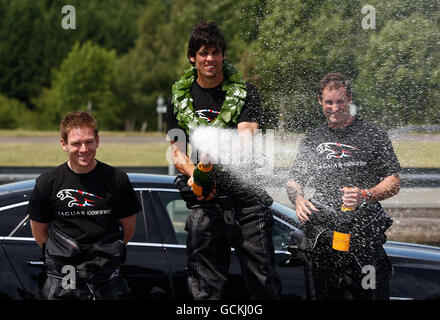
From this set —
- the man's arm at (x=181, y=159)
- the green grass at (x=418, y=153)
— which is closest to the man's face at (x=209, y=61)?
the man's arm at (x=181, y=159)

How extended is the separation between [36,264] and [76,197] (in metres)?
0.83

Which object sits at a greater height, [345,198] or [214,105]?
[214,105]

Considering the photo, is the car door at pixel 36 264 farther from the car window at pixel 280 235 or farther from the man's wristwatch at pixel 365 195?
the man's wristwatch at pixel 365 195

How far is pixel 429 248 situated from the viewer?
170 inches

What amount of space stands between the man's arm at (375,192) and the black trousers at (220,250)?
0.51 meters

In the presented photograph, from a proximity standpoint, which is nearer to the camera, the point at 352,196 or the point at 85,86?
the point at 352,196

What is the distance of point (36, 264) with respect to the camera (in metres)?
3.65

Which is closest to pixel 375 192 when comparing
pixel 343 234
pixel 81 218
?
pixel 343 234

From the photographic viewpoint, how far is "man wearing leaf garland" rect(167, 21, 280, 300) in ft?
11.0

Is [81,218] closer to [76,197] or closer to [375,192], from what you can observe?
[76,197]

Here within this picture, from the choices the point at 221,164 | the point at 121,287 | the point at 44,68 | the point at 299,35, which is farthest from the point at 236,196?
the point at 44,68

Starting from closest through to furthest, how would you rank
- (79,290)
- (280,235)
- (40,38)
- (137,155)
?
(79,290), (280,235), (137,155), (40,38)

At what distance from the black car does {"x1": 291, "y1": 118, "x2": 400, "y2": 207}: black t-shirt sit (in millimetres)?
545

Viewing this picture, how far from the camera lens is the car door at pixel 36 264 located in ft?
11.9
